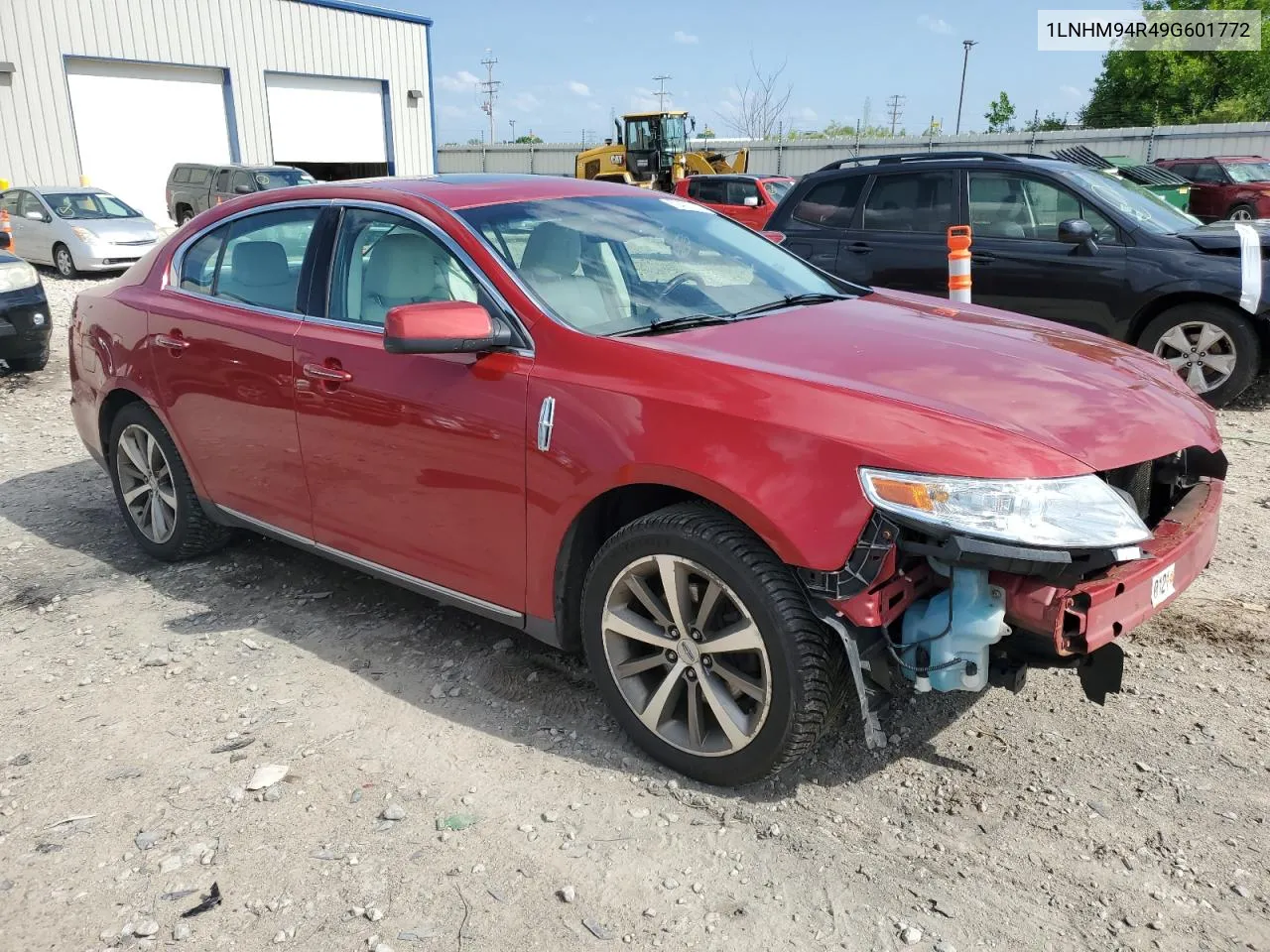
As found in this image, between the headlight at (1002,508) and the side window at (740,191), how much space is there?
54.4 ft

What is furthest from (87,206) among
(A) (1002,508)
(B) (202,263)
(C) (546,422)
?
(A) (1002,508)

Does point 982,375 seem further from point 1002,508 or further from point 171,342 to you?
point 171,342

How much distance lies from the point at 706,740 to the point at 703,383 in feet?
3.45

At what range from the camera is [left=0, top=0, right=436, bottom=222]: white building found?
23.3 metres

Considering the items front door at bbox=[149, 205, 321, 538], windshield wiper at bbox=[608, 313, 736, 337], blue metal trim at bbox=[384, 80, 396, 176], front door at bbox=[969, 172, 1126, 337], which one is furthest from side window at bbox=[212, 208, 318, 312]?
blue metal trim at bbox=[384, 80, 396, 176]

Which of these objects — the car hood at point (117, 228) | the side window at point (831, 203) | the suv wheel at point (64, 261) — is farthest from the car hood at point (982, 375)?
the suv wheel at point (64, 261)

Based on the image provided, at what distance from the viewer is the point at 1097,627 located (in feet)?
8.14

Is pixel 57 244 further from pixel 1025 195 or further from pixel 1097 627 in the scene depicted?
pixel 1097 627

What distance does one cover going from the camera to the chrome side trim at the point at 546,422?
299cm

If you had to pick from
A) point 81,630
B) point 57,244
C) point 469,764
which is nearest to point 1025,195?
point 469,764

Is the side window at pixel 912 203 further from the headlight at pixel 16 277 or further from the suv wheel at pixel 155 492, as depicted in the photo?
the headlight at pixel 16 277

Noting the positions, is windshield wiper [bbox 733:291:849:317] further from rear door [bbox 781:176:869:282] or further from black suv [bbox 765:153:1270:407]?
rear door [bbox 781:176:869:282]

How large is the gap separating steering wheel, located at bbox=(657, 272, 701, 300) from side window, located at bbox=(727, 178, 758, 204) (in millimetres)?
15320

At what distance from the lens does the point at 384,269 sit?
366cm
